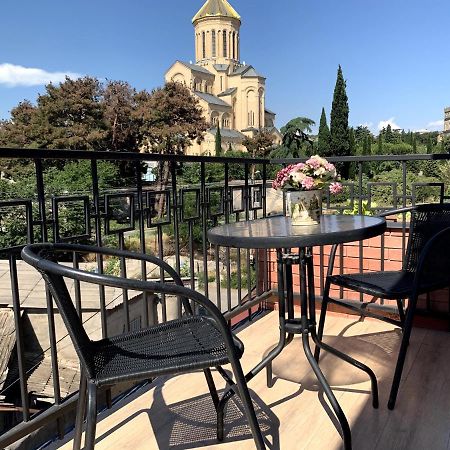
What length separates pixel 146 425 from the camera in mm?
1694

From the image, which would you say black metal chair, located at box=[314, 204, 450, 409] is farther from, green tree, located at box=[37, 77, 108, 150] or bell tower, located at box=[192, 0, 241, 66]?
bell tower, located at box=[192, 0, 241, 66]

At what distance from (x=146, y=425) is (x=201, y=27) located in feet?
191

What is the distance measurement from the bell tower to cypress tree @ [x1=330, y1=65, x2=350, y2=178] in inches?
1181

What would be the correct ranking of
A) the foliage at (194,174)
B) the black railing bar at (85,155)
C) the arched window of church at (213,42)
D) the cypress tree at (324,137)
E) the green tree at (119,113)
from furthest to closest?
the arched window of church at (213,42) < the cypress tree at (324,137) < the green tree at (119,113) < the foliage at (194,174) < the black railing bar at (85,155)

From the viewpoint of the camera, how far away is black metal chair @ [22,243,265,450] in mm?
960

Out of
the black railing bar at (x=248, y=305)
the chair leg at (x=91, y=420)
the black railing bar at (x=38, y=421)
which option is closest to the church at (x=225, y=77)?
the black railing bar at (x=248, y=305)

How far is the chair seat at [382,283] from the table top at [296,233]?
276 millimetres

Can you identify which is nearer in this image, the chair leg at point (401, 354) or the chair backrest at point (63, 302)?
the chair backrest at point (63, 302)

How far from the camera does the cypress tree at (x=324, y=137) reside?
2748cm

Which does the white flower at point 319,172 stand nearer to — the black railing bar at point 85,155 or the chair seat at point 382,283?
the chair seat at point 382,283

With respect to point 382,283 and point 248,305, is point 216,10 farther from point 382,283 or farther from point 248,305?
point 382,283

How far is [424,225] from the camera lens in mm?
2266

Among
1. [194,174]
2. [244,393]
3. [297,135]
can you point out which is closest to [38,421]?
[244,393]

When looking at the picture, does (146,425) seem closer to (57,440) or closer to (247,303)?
(57,440)
